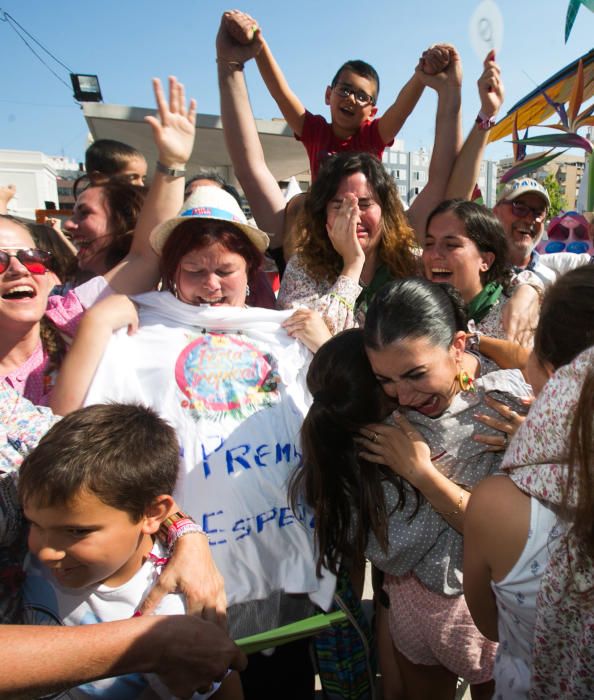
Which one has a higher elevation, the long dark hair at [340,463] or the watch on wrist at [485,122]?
the watch on wrist at [485,122]

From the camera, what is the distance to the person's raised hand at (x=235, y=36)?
245 centimetres

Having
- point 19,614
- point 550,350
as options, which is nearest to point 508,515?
point 550,350

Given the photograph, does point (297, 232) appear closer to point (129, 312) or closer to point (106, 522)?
point (129, 312)

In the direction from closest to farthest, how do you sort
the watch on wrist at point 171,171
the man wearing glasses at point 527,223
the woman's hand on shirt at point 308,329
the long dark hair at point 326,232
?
the woman's hand on shirt at point 308,329 < the watch on wrist at point 171,171 < the long dark hair at point 326,232 < the man wearing glasses at point 527,223

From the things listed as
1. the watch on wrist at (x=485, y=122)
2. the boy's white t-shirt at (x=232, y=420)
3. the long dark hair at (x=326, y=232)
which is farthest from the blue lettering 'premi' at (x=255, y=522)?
the watch on wrist at (x=485, y=122)

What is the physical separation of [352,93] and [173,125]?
4.61 feet

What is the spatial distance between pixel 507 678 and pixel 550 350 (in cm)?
82

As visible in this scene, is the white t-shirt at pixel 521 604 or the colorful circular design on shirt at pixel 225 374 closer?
the white t-shirt at pixel 521 604

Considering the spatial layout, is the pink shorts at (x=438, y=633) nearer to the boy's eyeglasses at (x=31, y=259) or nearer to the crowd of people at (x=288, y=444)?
the crowd of people at (x=288, y=444)

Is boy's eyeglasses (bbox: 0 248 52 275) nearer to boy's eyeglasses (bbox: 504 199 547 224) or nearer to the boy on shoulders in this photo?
the boy on shoulders

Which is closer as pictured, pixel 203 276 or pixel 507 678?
pixel 507 678

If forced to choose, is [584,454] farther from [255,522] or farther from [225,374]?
[225,374]

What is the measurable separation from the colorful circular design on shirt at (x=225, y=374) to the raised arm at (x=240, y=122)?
1.04 meters

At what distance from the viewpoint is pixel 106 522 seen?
122 cm
